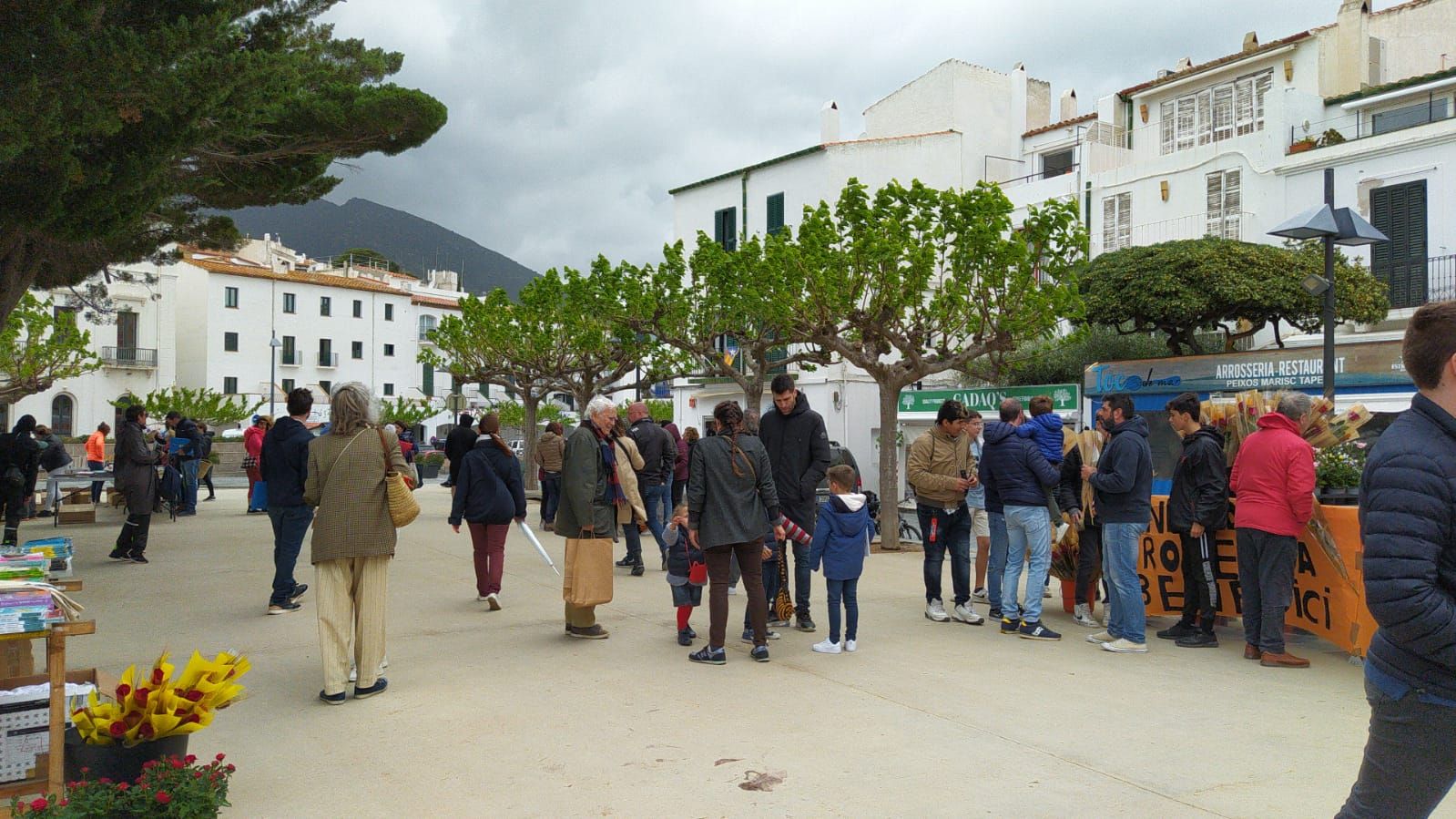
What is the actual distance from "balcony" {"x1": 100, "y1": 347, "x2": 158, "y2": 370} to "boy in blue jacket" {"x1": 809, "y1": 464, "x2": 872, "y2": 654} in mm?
54184

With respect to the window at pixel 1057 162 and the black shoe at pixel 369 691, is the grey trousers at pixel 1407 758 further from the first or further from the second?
the window at pixel 1057 162

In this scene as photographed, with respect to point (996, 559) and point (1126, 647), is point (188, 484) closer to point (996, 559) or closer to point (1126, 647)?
point (996, 559)

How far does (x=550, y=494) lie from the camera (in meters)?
15.4

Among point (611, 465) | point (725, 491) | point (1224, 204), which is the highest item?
point (1224, 204)

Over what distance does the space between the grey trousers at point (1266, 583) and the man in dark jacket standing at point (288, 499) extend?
7332 mm

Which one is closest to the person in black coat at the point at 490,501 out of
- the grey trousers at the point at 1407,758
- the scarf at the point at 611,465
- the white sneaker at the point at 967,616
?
the scarf at the point at 611,465

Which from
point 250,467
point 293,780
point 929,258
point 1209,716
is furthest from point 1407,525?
point 250,467

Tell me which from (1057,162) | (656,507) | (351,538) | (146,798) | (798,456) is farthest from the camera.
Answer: (1057,162)

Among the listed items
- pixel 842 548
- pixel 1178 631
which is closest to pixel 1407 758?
pixel 842 548

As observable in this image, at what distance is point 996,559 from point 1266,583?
7.54ft

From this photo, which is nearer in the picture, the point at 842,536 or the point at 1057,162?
the point at 842,536

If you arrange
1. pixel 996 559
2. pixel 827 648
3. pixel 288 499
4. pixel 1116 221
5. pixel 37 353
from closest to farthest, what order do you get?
pixel 827 648, pixel 288 499, pixel 996 559, pixel 1116 221, pixel 37 353

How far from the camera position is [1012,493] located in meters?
7.79

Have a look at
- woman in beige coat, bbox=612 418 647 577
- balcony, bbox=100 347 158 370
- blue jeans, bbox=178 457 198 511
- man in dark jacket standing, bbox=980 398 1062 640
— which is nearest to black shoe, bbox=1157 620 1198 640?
man in dark jacket standing, bbox=980 398 1062 640
